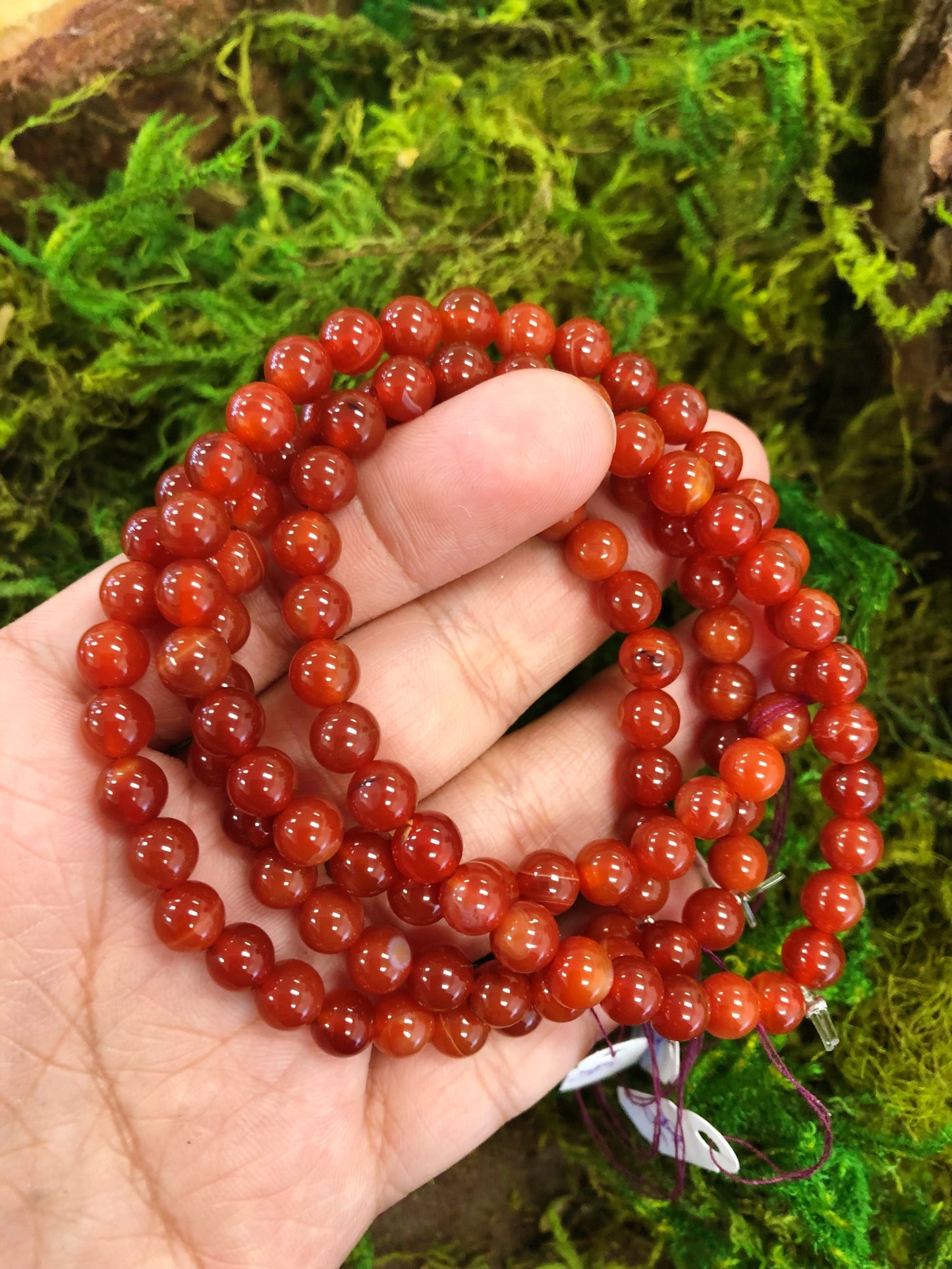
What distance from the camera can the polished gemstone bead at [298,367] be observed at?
1.51 metres

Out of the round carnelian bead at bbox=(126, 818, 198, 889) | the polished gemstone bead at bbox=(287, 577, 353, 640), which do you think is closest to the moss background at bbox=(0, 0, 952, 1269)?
the polished gemstone bead at bbox=(287, 577, 353, 640)

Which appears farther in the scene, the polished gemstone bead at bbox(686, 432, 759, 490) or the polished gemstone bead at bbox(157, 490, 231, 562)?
the polished gemstone bead at bbox(686, 432, 759, 490)

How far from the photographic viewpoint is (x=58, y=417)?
1712 millimetres

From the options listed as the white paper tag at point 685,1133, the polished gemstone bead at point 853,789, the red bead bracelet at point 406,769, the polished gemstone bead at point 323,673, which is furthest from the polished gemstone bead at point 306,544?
the white paper tag at point 685,1133

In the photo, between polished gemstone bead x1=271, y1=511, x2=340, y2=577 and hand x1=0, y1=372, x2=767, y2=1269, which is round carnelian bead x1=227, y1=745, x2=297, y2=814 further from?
polished gemstone bead x1=271, y1=511, x2=340, y2=577

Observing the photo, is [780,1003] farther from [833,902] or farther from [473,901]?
[473,901]

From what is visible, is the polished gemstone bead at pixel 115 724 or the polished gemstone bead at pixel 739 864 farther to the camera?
the polished gemstone bead at pixel 739 864

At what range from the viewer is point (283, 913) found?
157cm

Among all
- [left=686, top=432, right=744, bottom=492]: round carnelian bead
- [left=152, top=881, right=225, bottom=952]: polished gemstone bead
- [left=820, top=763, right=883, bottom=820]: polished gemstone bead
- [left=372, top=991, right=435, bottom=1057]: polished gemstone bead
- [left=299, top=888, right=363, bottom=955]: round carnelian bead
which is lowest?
[left=820, top=763, right=883, bottom=820]: polished gemstone bead

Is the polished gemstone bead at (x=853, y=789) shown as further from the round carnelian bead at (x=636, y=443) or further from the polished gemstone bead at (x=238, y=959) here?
Answer: the polished gemstone bead at (x=238, y=959)

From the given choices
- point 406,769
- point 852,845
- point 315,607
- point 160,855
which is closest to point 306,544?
point 315,607

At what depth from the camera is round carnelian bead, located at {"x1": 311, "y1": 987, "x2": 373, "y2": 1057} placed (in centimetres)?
145

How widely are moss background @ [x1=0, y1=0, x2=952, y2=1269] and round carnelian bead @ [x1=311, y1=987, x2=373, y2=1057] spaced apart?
1.43 feet

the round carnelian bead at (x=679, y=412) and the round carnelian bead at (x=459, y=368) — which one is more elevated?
the round carnelian bead at (x=459, y=368)
